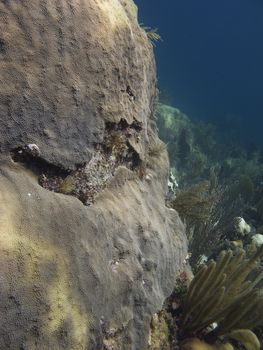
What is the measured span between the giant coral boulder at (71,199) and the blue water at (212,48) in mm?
55129

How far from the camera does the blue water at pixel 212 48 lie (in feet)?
228

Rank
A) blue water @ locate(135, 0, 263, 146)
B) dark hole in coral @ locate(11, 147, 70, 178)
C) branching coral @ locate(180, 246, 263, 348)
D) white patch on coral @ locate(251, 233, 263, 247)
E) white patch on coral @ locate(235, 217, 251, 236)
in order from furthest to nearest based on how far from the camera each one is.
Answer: blue water @ locate(135, 0, 263, 146), white patch on coral @ locate(235, 217, 251, 236), white patch on coral @ locate(251, 233, 263, 247), branching coral @ locate(180, 246, 263, 348), dark hole in coral @ locate(11, 147, 70, 178)

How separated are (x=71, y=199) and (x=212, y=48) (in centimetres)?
11301

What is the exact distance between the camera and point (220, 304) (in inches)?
127

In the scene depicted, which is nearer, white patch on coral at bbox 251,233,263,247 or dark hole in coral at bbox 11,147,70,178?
dark hole in coral at bbox 11,147,70,178

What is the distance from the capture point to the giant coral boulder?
1.78m

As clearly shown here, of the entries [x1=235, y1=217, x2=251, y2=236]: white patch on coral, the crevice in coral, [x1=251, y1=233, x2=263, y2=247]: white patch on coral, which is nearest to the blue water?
[x1=235, y1=217, x2=251, y2=236]: white patch on coral

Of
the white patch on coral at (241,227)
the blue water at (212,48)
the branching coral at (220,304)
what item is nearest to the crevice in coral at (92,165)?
the branching coral at (220,304)

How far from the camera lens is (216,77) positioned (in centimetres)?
8744

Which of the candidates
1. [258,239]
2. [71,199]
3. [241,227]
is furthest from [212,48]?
[71,199]

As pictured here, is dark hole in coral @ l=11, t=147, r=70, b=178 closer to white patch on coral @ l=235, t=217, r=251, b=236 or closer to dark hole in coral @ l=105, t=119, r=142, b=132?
dark hole in coral @ l=105, t=119, r=142, b=132

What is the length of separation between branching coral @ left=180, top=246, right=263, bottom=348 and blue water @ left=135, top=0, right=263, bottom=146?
54750 mm

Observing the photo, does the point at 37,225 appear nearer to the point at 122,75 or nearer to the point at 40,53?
the point at 40,53

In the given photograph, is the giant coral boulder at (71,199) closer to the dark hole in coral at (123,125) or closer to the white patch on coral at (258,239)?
the dark hole in coral at (123,125)
